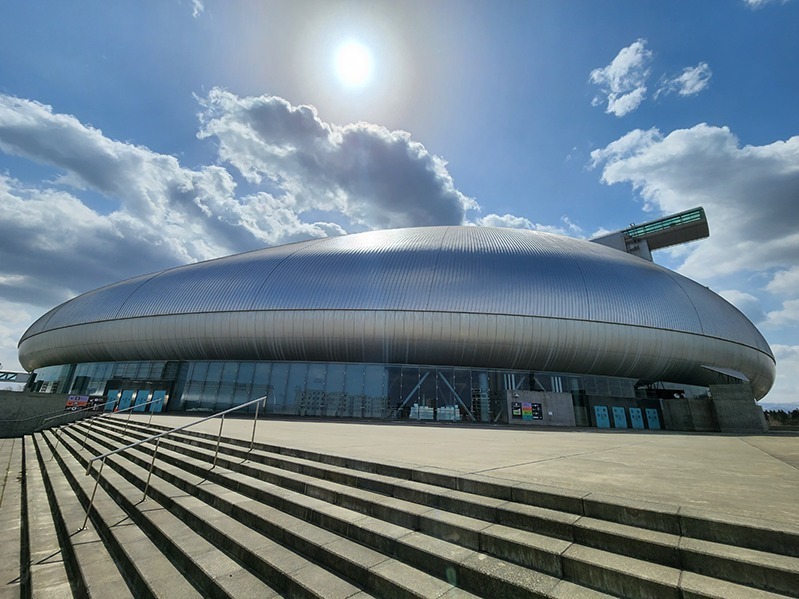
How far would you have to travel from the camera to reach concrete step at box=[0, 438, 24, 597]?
471cm

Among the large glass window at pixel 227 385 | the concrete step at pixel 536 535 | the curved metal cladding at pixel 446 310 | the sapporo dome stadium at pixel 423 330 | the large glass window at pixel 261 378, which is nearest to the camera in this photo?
the concrete step at pixel 536 535

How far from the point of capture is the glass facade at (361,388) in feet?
82.7

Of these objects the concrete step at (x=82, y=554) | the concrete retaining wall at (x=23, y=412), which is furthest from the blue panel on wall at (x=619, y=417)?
the concrete retaining wall at (x=23, y=412)

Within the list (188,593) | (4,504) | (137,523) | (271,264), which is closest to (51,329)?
(271,264)

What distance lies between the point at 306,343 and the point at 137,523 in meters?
20.1

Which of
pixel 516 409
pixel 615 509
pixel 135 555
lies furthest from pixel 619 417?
pixel 135 555

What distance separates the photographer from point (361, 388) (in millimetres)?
25859

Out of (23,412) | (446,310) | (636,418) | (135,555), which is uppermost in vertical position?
(446,310)

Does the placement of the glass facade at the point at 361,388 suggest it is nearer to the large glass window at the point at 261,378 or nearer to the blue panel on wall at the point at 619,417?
the large glass window at the point at 261,378

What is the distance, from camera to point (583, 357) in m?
25.0

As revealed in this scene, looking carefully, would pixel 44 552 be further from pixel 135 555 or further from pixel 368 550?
pixel 368 550

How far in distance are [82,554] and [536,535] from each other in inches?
233

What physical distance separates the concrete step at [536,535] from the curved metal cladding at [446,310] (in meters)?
19.0

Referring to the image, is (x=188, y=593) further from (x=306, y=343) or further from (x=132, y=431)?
(x=306, y=343)
